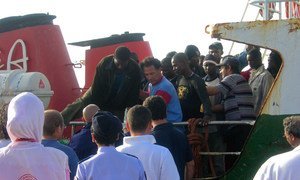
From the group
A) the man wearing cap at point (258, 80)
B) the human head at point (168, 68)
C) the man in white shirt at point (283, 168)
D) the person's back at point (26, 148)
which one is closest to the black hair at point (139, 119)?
the man in white shirt at point (283, 168)

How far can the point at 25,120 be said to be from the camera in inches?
181

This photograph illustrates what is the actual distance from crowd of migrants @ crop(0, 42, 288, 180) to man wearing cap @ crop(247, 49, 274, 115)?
0.4 inches

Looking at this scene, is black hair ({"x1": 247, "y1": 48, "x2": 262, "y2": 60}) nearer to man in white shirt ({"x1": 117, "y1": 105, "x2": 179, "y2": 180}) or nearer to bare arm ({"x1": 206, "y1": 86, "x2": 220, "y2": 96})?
bare arm ({"x1": 206, "y1": 86, "x2": 220, "y2": 96})

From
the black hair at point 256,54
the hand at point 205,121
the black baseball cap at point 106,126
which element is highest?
the black hair at point 256,54

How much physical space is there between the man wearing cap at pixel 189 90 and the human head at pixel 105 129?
2922 mm

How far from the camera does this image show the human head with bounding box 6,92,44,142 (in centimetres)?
461

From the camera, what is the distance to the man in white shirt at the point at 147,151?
5840 mm

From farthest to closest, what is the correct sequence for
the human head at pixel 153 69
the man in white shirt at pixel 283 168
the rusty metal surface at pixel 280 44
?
the human head at pixel 153 69 → the rusty metal surface at pixel 280 44 → the man in white shirt at pixel 283 168

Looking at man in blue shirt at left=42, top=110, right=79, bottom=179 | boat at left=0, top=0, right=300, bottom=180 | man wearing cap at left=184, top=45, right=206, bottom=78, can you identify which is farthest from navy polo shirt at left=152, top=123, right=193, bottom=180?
man wearing cap at left=184, top=45, right=206, bottom=78

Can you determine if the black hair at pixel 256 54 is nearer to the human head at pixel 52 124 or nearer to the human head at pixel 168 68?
the human head at pixel 168 68

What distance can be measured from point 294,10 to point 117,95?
3183mm

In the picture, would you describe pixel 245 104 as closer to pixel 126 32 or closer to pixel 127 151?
pixel 127 151

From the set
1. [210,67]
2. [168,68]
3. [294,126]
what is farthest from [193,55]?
[294,126]

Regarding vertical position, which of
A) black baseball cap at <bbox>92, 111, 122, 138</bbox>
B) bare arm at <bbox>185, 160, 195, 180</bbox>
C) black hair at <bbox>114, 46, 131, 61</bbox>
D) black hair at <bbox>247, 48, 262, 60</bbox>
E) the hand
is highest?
black hair at <bbox>114, 46, 131, 61</bbox>
